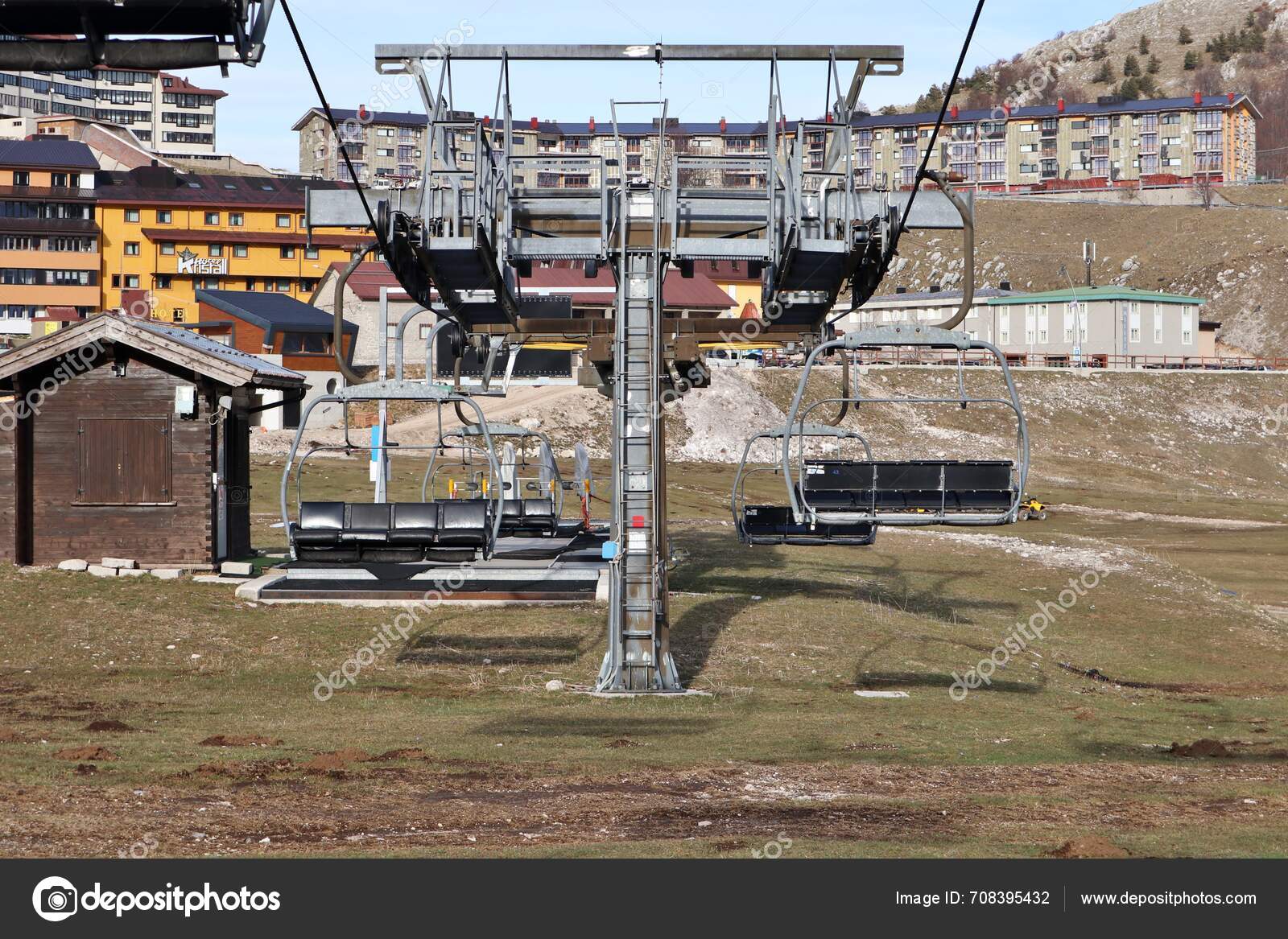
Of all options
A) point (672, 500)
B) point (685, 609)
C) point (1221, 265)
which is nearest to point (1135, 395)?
point (672, 500)

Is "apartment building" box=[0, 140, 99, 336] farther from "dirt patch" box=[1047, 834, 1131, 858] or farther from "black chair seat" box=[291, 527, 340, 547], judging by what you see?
"dirt patch" box=[1047, 834, 1131, 858]

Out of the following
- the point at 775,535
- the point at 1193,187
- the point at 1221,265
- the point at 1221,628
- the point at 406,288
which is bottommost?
the point at 1221,628

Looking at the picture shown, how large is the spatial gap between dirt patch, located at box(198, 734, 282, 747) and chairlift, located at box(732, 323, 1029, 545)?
627 cm

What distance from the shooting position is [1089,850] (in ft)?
34.3

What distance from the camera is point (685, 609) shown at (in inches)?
990

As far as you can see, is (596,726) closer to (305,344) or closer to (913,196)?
(913,196)

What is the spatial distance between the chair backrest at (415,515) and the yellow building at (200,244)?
9062cm

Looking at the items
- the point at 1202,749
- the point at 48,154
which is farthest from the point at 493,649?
the point at 48,154

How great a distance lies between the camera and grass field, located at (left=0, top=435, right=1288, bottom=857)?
11367 mm

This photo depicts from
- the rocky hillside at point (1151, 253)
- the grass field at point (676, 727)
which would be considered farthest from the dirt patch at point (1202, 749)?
the rocky hillside at point (1151, 253)

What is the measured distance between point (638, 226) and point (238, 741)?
8591 mm

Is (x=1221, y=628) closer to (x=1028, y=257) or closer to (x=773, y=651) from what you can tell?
(x=773, y=651)

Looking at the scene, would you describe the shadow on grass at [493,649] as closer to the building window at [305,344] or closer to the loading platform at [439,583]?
the loading platform at [439,583]
